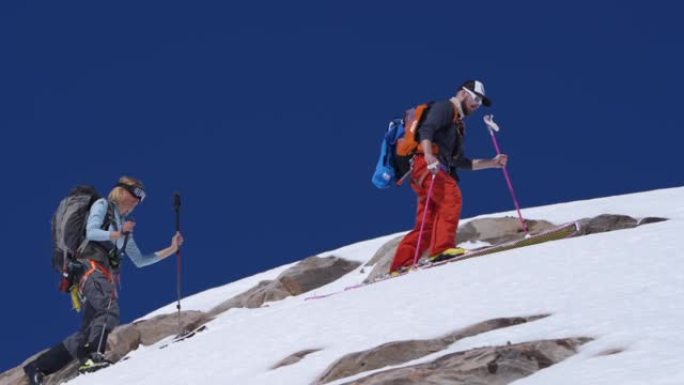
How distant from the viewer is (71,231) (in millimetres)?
14383

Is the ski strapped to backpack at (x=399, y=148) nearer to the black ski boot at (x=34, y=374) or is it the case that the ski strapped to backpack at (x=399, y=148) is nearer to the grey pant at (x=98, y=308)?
the grey pant at (x=98, y=308)

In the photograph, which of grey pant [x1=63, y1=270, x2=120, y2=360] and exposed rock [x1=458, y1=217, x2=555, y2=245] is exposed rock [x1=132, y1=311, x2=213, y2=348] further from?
exposed rock [x1=458, y1=217, x2=555, y2=245]

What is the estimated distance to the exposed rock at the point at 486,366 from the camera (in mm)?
8062

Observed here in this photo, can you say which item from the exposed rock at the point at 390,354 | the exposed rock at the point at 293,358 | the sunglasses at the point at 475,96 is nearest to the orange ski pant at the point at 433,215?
the sunglasses at the point at 475,96

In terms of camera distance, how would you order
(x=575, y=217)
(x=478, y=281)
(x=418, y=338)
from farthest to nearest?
(x=575, y=217)
(x=478, y=281)
(x=418, y=338)

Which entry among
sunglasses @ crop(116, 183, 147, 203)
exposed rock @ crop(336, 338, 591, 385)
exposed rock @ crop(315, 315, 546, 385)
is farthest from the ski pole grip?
exposed rock @ crop(336, 338, 591, 385)

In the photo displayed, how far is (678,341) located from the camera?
8.06 metres

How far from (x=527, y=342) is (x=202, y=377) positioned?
3.74 m

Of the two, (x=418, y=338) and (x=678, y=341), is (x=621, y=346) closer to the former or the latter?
(x=678, y=341)

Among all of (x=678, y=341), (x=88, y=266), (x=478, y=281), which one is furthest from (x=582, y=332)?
(x=88, y=266)

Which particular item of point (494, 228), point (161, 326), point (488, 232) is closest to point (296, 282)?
point (161, 326)

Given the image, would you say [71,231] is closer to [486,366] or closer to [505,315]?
[505,315]

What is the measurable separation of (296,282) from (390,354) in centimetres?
1027

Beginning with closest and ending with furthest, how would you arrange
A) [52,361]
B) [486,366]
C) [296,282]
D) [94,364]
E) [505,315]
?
[486,366] < [505,315] < [94,364] < [52,361] < [296,282]
